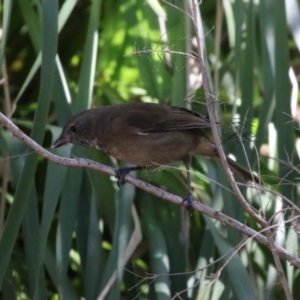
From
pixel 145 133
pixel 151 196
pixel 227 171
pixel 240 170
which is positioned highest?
pixel 227 171

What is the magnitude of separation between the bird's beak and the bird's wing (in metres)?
0.28

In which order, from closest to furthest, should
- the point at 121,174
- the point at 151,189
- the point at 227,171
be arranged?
the point at 227,171 < the point at 151,189 < the point at 121,174

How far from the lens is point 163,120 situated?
2.67m

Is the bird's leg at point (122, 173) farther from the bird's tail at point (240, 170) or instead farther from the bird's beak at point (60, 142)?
the bird's tail at point (240, 170)

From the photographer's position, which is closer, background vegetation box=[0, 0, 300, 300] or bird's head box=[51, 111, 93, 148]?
background vegetation box=[0, 0, 300, 300]

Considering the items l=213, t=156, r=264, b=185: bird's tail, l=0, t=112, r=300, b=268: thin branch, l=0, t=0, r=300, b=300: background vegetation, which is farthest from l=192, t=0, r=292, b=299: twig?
l=213, t=156, r=264, b=185: bird's tail

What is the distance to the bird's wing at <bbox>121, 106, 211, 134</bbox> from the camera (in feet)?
8.53

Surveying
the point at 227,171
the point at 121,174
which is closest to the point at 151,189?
the point at 227,171

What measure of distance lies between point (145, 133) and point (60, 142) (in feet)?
1.14

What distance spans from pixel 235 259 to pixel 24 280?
0.83 m

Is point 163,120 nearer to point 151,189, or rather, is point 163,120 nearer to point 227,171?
point 151,189

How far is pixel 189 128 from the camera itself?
8.59 ft

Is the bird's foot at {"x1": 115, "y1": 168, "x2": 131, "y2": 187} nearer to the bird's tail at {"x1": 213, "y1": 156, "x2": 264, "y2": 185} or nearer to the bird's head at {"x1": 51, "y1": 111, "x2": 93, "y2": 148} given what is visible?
the bird's head at {"x1": 51, "y1": 111, "x2": 93, "y2": 148}

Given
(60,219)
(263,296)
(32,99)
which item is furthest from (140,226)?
(32,99)
